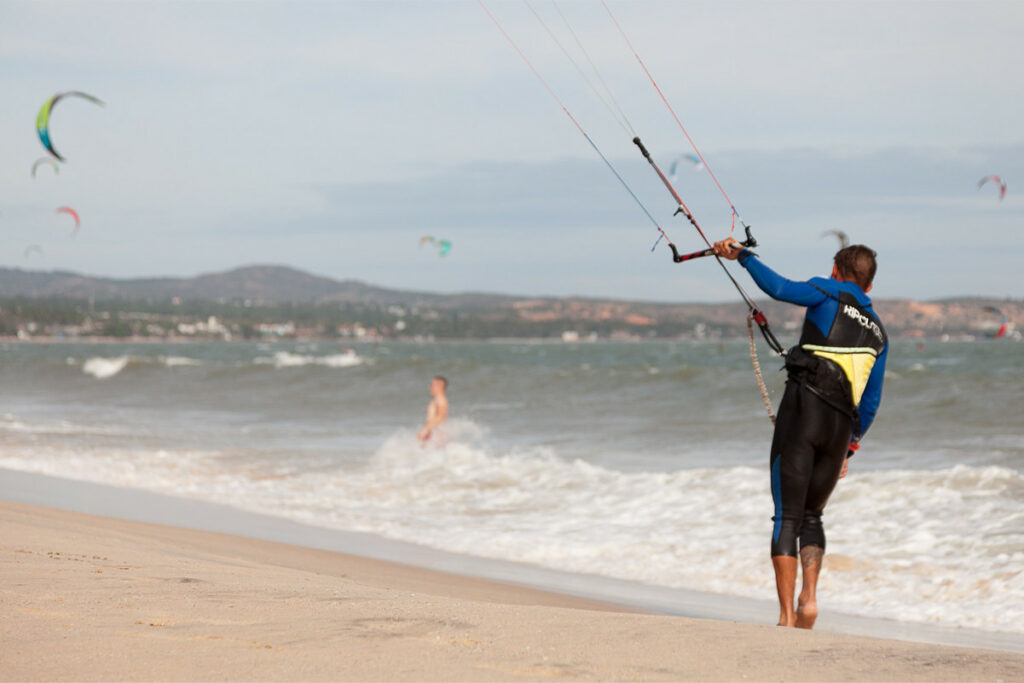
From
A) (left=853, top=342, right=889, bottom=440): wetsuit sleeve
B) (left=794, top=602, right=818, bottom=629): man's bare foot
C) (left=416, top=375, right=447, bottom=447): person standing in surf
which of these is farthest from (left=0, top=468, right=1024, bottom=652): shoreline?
(left=416, top=375, right=447, bottom=447): person standing in surf

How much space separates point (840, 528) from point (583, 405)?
14.4 metres

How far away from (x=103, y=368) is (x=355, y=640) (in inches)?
1591

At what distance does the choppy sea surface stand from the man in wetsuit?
159 cm

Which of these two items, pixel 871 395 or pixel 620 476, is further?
pixel 620 476

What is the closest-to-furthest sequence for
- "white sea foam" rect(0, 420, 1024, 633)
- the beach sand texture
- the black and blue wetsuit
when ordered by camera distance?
1. the beach sand texture
2. the black and blue wetsuit
3. "white sea foam" rect(0, 420, 1024, 633)

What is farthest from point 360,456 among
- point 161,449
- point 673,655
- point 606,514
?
point 673,655

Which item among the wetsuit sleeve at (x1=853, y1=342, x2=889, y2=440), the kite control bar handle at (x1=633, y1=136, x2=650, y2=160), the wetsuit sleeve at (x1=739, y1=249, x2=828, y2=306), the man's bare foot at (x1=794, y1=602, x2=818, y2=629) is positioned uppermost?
the kite control bar handle at (x1=633, y1=136, x2=650, y2=160)

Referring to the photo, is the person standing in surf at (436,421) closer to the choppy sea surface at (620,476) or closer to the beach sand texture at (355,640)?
the choppy sea surface at (620,476)

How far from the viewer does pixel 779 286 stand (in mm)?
4004

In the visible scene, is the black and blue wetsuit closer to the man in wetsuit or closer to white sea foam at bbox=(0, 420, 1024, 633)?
the man in wetsuit

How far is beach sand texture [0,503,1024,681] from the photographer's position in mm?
2816

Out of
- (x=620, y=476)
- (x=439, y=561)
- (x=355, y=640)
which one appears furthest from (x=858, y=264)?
(x=620, y=476)

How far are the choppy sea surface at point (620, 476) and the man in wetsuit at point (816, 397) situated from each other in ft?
5.23

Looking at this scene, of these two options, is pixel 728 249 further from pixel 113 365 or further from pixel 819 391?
pixel 113 365
